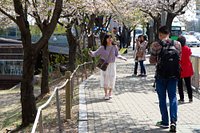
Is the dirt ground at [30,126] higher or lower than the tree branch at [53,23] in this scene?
lower

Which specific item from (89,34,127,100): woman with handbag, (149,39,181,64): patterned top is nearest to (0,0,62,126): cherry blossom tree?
(89,34,127,100): woman with handbag

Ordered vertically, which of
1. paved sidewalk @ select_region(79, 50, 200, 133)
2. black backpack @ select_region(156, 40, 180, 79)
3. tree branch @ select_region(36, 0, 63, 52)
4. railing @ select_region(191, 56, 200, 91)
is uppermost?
tree branch @ select_region(36, 0, 63, 52)

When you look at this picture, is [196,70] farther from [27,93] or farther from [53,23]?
[27,93]

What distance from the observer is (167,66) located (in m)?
7.17

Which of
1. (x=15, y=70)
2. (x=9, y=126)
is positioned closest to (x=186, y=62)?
(x=9, y=126)

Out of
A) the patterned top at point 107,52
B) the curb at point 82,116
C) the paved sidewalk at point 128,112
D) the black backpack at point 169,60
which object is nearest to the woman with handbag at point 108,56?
the patterned top at point 107,52

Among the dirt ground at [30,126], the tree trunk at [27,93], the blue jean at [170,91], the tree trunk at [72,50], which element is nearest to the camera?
the blue jean at [170,91]

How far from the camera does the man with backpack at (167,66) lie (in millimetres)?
7156

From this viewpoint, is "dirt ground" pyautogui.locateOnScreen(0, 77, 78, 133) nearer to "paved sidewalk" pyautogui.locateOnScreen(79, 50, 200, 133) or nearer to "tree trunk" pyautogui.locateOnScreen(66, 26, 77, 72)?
"paved sidewalk" pyautogui.locateOnScreen(79, 50, 200, 133)

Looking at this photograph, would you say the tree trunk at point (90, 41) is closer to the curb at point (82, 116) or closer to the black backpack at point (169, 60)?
the curb at point (82, 116)

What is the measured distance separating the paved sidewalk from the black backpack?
3.52 feet

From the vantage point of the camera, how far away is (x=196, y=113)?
30.3 feet

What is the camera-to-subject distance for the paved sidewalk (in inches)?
310

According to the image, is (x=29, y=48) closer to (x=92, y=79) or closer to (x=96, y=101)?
(x=96, y=101)
